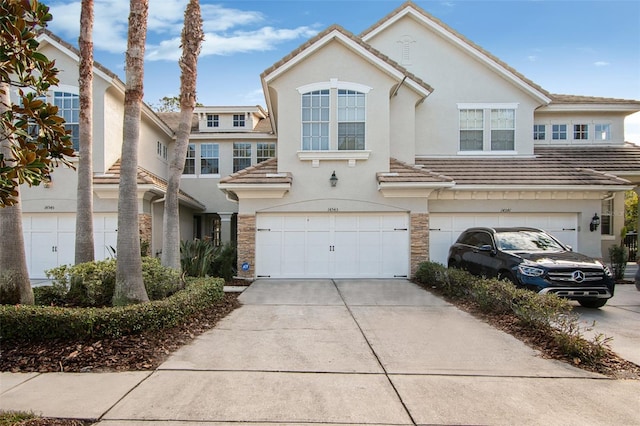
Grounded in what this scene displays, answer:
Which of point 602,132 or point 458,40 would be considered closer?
point 458,40

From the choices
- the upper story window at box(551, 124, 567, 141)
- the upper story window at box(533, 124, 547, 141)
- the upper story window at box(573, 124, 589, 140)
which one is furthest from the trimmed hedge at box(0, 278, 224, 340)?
the upper story window at box(573, 124, 589, 140)

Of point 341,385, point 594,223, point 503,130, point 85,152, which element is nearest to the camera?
point 341,385

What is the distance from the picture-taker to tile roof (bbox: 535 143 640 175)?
51.0 feet

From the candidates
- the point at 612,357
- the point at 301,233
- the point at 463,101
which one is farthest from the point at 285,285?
the point at 463,101

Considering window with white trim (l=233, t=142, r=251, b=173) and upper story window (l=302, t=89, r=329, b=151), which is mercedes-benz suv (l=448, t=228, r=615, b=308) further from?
window with white trim (l=233, t=142, r=251, b=173)

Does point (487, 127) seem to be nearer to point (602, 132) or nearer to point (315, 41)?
point (602, 132)

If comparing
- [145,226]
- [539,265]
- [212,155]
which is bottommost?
[539,265]

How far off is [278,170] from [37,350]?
28.9 feet

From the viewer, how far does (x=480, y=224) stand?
14.0 meters

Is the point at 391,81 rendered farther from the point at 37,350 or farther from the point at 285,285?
the point at 37,350

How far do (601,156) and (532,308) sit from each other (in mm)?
12483

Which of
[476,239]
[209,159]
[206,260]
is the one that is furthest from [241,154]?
[476,239]

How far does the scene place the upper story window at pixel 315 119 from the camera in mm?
13523

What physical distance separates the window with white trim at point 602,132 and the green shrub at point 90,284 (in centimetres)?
1755
